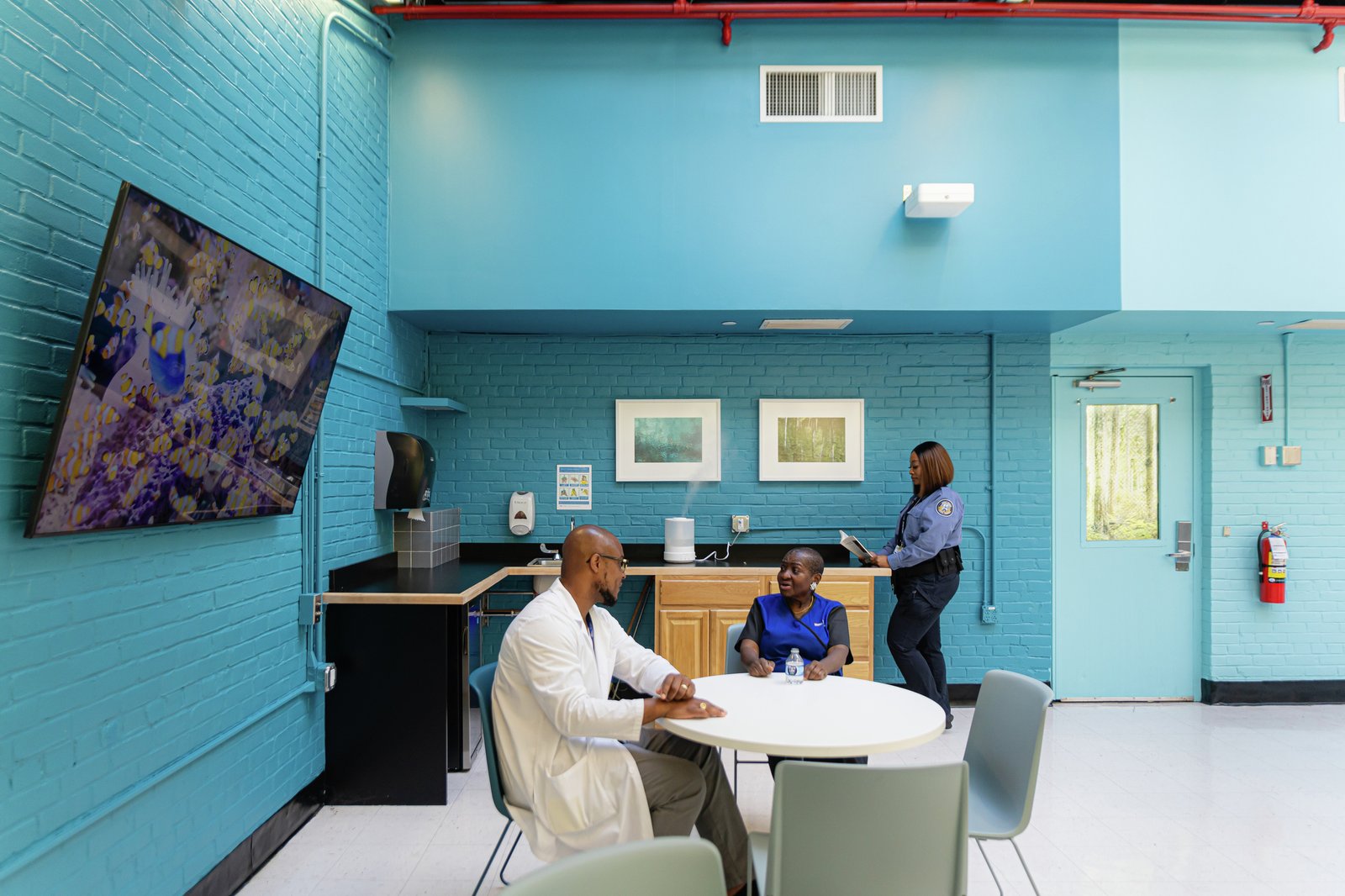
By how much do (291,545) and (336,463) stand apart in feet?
1.88

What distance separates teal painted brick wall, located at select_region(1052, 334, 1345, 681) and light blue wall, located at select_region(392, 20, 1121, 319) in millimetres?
1344

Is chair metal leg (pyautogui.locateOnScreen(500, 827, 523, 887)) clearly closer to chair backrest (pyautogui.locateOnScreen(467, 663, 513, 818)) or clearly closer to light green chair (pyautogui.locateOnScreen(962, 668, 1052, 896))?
chair backrest (pyautogui.locateOnScreen(467, 663, 513, 818))

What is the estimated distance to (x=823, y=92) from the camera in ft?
15.5

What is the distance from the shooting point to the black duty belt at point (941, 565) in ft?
15.5

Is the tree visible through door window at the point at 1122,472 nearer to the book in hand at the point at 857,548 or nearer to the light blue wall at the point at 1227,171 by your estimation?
the light blue wall at the point at 1227,171

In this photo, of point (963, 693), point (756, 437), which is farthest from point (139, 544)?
point (963, 693)

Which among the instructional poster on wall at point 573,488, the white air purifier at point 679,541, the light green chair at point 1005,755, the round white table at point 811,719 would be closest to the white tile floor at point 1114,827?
the light green chair at point 1005,755

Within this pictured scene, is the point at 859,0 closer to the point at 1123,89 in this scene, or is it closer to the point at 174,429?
the point at 1123,89

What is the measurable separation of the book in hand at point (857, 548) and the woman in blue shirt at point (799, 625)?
5.50 feet

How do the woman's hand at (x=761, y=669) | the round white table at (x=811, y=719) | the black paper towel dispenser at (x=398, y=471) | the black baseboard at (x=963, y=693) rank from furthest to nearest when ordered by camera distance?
the black baseboard at (x=963, y=693), the black paper towel dispenser at (x=398, y=471), the woman's hand at (x=761, y=669), the round white table at (x=811, y=719)

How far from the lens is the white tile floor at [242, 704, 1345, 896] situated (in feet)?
9.84

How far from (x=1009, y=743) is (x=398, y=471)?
11.0 ft

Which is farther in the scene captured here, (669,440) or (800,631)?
(669,440)

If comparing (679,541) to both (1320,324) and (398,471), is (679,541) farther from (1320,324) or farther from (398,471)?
(1320,324)
